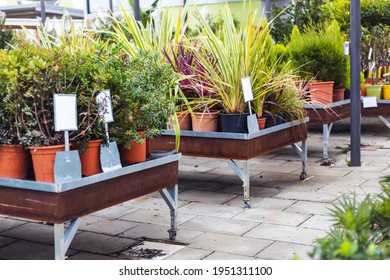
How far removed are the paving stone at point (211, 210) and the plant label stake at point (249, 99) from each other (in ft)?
2.03

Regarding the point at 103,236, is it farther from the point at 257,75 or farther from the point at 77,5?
the point at 77,5

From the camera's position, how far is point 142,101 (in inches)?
149

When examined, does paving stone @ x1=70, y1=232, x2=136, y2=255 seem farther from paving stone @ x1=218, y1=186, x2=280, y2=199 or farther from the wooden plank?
paving stone @ x1=218, y1=186, x2=280, y2=199

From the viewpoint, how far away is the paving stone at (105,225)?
4.48 meters

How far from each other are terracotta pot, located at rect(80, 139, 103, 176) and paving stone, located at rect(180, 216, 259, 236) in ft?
3.80

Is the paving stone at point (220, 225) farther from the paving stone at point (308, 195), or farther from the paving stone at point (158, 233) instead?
the paving stone at point (308, 195)

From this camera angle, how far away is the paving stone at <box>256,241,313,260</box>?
3.81 m

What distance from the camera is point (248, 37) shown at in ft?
17.0

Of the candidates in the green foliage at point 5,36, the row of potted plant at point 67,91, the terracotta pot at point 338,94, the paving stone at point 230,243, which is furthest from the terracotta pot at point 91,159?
the green foliage at point 5,36

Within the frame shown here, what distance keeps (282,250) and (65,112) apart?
161cm

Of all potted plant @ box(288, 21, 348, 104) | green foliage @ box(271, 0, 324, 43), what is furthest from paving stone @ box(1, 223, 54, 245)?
green foliage @ box(271, 0, 324, 43)

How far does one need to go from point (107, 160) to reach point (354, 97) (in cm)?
378

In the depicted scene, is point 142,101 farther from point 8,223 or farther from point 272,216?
point 8,223

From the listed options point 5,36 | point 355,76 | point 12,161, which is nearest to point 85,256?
point 12,161
